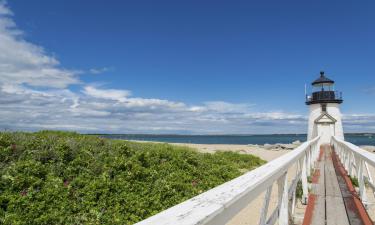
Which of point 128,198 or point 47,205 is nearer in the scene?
point 47,205

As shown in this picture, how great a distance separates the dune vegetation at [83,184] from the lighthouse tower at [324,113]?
1996 cm

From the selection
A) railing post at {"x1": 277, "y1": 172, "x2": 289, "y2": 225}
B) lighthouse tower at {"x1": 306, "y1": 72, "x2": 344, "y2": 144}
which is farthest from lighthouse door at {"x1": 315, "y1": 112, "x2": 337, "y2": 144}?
railing post at {"x1": 277, "y1": 172, "x2": 289, "y2": 225}

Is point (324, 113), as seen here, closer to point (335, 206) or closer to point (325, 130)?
point (325, 130)

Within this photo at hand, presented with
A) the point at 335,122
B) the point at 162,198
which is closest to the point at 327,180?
the point at 162,198

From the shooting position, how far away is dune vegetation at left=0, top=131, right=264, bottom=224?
5.65 metres

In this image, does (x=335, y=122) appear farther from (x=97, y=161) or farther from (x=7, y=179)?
(x=7, y=179)

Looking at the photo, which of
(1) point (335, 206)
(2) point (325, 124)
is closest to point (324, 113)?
(2) point (325, 124)

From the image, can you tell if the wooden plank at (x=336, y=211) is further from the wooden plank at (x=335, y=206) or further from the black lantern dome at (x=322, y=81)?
the black lantern dome at (x=322, y=81)

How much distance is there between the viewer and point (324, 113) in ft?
87.6

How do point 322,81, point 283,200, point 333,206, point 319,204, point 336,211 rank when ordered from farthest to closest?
point 322,81, point 319,204, point 333,206, point 336,211, point 283,200

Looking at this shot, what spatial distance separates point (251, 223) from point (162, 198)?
2317 millimetres

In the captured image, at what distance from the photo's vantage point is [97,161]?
28.1 feet

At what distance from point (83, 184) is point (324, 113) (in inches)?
984

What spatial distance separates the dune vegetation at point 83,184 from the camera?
222 inches
